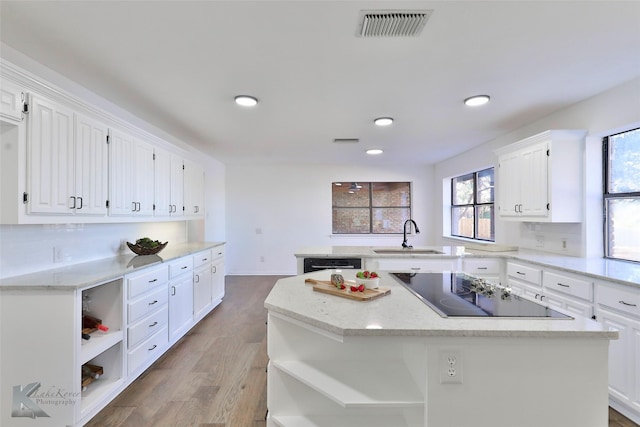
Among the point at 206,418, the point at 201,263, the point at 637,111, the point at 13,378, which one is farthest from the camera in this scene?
the point at 201,263

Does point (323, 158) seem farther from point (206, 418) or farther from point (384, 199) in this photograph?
point (206, 418)

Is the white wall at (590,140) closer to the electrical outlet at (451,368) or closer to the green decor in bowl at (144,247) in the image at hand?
the electrical outlet at (451,368)

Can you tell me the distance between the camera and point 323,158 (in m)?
5.94

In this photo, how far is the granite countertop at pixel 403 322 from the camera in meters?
1.16

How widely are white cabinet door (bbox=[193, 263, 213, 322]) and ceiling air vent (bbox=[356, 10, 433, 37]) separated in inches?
125

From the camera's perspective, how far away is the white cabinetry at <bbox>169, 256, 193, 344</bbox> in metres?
3.11

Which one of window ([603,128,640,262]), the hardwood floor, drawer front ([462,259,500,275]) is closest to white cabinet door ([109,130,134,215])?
the hardwood floor

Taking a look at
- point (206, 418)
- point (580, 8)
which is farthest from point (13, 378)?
point (580, 8)

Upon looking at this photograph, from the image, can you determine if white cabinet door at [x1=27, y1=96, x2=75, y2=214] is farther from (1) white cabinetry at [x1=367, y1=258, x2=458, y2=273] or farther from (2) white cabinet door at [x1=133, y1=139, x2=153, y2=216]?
(1) white cabinetry at [x1=367, y1=258, x2=458, y2=273]

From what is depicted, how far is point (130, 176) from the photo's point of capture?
9.53 ft

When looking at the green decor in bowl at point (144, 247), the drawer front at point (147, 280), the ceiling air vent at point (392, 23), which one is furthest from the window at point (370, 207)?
the ceiling air vent at point (392, 23)

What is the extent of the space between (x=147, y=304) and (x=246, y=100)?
2028mm

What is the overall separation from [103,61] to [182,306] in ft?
7.90

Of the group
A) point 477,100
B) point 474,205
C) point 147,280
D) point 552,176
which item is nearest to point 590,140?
point 552,176
